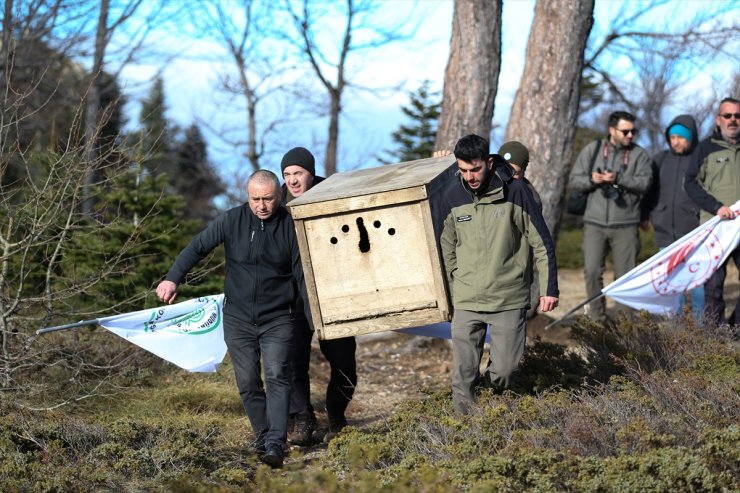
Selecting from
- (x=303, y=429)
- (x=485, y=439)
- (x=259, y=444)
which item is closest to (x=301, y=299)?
(x=259, y=444)

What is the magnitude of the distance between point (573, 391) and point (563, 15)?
5.05 meters

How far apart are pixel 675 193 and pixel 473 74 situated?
8.18 ft

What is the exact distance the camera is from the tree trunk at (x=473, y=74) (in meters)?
10.3

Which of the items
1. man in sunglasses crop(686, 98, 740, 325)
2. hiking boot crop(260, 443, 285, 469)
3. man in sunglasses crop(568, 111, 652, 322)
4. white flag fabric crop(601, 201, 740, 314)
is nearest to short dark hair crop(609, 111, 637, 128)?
man in sunglasses crop(568, 111, 652, 322)

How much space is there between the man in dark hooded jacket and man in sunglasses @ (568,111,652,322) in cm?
21

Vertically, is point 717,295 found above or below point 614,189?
below

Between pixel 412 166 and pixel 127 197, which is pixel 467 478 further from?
pixel 127 197

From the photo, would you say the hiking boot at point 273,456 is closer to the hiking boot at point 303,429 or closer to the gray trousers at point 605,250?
the hiking boot at point 303,429

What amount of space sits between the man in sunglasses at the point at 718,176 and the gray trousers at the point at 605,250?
0.73 meters

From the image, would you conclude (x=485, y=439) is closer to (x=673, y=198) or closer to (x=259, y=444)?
(x=259, y=444)

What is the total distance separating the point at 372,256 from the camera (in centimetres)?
570

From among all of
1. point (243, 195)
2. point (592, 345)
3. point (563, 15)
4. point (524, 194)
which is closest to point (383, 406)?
point (592, 345)

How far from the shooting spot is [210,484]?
505 cm

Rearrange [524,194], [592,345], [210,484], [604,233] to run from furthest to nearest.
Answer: [604,233] → [592,345] → [524,194] → [210,484]
